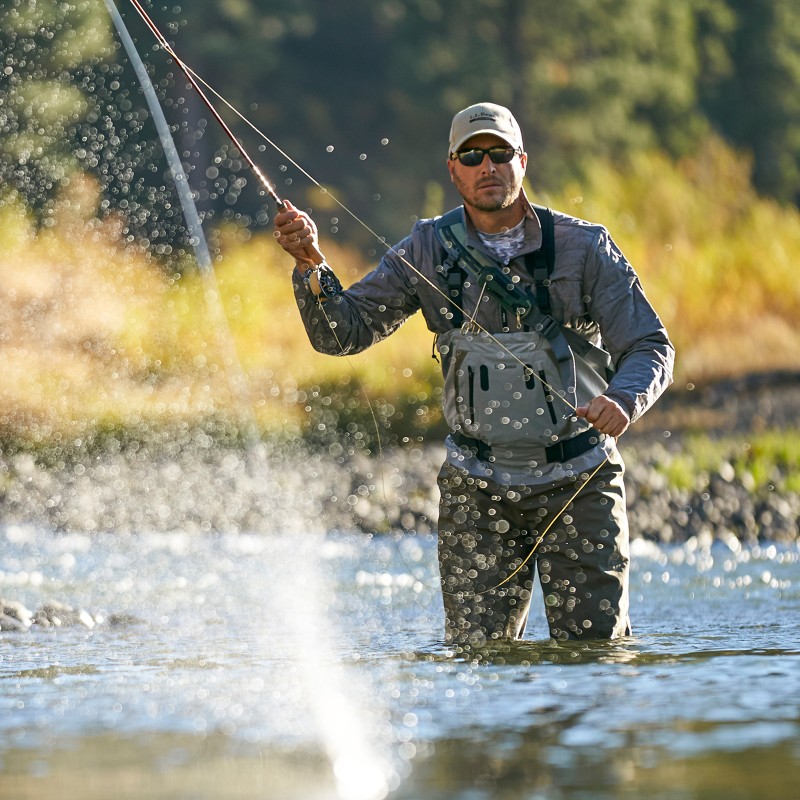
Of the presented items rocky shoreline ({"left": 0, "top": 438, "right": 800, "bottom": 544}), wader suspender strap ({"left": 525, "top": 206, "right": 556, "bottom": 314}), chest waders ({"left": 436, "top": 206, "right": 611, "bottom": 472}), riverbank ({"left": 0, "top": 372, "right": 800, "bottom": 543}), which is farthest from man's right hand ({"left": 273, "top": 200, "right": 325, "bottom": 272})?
rocky shoreline ({"left": 0, "top": 438, "right": 800, "bottom": 544})

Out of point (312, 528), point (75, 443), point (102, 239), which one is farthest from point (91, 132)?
point (312, 528)

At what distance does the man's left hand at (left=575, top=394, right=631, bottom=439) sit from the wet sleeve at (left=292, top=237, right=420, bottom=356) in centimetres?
68

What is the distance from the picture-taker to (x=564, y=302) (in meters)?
4.48

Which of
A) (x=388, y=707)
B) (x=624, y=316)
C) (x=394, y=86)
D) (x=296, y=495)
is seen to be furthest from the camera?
(x=394, y=86)

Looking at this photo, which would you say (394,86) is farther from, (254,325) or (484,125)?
(484,125)

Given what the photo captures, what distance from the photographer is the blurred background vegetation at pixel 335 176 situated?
15328 millimetres

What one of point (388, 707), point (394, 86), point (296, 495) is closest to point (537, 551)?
point (388, 707)

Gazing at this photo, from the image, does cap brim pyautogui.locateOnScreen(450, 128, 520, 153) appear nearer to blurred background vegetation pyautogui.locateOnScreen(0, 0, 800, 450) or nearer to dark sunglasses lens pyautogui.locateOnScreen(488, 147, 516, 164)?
dark sunglasses lens pyautogui.locateOnScreen(488, 147, 516, 164)

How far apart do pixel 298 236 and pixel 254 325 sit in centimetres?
1263

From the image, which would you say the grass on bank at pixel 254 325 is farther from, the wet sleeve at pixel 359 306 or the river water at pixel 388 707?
the wet sleeve at pixel 359 306

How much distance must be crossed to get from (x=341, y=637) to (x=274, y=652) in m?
0.53

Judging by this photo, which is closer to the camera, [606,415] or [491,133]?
[606,415]

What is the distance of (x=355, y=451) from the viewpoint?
44.1 ft

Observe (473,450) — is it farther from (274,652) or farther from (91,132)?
(91,132)
